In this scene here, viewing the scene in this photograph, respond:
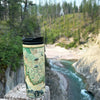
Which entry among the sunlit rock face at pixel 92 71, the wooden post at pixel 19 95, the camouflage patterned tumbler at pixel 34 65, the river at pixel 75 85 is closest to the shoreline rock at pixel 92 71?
the sunlit rock face at pixel 92 71

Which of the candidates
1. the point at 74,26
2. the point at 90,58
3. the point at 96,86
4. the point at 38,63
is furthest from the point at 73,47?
the point at 38,63

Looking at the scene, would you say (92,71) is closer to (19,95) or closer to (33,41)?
(19,95)

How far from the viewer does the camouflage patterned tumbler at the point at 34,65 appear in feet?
7.06

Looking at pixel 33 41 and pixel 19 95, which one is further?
pixel 19 95

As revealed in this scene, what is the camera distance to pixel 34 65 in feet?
7.09

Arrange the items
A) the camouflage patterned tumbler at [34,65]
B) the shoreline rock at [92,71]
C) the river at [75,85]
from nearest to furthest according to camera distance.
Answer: the camouflage patterned tumbler at [34,65]
the shoreline rock at [92,71]
the river at [75,85]

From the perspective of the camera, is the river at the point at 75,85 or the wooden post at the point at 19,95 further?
the river at the point at 75,85

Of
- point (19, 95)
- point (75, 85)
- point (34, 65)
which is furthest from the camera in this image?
point (75, 85)

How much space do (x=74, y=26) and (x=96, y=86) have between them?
42.0 meters

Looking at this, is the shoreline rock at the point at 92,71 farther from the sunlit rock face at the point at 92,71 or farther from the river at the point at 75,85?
the river at the point at 75,85

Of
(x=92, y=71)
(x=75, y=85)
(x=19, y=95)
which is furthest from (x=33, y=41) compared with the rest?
(x=92, y=71)

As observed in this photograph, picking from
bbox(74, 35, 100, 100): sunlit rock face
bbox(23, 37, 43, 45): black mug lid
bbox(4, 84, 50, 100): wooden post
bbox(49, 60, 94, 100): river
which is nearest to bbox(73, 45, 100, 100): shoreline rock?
bbox(74, 35, 100, 100): sunlit rock face

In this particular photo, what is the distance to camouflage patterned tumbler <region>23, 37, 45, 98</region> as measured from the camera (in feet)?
7.06

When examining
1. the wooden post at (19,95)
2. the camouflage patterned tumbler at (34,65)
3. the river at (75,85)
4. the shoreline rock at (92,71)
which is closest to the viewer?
the camouflage patterned tumbler at (34,65)
